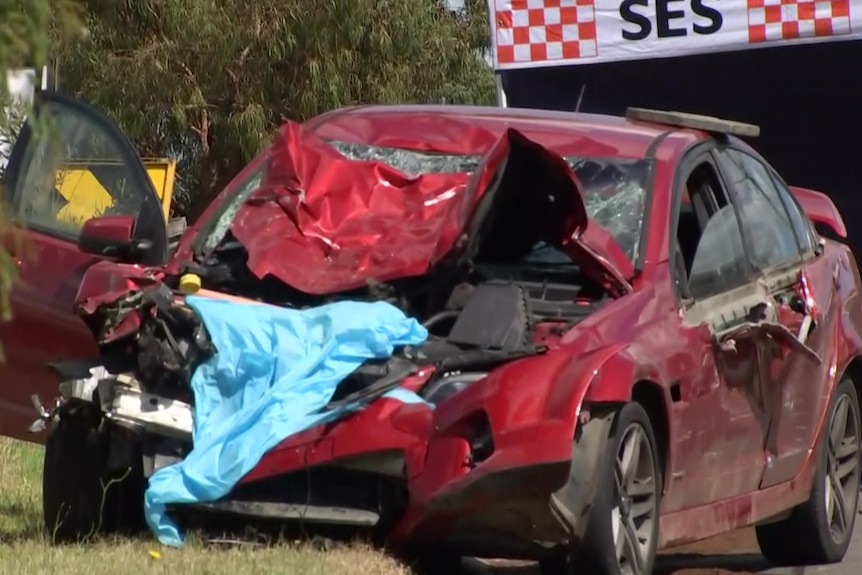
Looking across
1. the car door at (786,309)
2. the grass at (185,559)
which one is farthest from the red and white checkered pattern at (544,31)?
the grass at (185,559)

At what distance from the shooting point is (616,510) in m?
5.59

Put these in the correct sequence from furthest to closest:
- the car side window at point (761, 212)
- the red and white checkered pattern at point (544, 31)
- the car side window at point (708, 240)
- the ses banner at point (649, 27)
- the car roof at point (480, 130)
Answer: the red and white checkered pattern at point (544, 31)
the ses banner at point (649, 27)
the car side window at point (761, 212)
the car roof at point (480, 130)
the car side window at point (708, 240)

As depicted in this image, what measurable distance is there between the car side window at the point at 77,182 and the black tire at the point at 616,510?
255 centimetres

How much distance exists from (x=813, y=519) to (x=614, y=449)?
224 cm

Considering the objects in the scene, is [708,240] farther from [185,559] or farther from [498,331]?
[185,559]

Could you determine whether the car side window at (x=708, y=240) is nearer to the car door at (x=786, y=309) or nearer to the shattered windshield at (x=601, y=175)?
the car door at (x=786, y=309)

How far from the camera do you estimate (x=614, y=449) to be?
5.46m

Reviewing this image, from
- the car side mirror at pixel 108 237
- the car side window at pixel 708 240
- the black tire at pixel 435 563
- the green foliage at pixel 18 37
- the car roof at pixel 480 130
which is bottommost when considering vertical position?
the black tire at pixel 435 563

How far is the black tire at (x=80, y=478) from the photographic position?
20.0 feet

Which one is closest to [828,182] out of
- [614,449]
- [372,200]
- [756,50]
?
[756,50]

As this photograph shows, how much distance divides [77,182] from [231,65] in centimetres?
1127

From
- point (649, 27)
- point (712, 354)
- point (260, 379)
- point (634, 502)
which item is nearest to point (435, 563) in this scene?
point (634, 502)

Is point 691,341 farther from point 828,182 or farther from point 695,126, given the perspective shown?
point 828,182

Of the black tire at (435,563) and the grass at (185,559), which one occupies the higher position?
the grass at (185,559)
